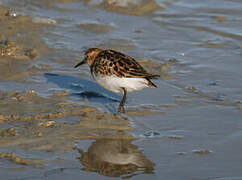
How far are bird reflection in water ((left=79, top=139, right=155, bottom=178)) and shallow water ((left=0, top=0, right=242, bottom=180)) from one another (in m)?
0.01

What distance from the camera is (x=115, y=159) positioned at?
5.88m

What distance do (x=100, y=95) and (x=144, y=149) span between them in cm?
234

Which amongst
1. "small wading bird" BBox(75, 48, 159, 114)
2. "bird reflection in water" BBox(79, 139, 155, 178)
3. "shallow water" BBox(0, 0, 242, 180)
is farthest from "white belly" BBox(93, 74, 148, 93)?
"bird reflection in water" BBox(79, 139, 155, 178)

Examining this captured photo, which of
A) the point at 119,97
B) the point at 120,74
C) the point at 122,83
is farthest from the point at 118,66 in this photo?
the point at 119,97

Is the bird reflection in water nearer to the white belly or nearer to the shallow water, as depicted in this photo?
the shallow water

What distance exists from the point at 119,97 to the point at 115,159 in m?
2.67

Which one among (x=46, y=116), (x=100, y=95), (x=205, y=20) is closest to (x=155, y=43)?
(x=205, y=20)

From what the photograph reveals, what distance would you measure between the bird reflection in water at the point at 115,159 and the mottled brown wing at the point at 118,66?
126 cm

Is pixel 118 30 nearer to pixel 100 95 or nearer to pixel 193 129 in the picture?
pixel 100 95

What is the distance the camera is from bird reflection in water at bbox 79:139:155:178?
5.52 m

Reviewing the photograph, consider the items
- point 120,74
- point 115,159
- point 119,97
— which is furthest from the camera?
point 119,97

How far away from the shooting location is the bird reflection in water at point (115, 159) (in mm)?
5516

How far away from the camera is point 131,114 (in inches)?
294

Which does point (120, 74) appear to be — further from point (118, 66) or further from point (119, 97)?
point (119, 97)
